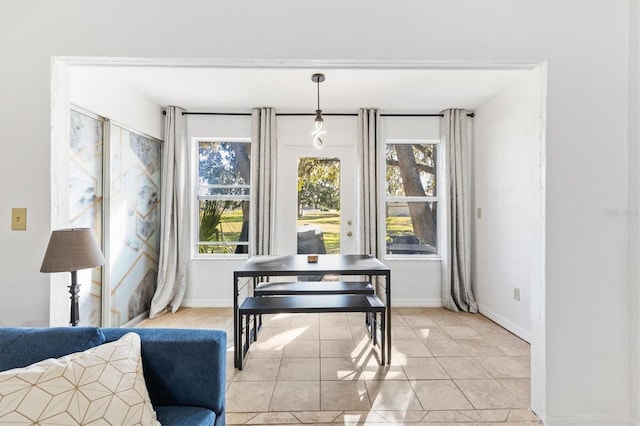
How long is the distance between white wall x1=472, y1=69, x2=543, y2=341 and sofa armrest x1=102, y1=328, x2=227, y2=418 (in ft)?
8.75

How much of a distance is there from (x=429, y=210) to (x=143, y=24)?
140 inches

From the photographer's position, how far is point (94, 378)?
→ 1.09 m

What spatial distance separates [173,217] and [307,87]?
2.18 meters

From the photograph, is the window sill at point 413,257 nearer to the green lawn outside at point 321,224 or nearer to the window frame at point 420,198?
the window frame at point 420,198

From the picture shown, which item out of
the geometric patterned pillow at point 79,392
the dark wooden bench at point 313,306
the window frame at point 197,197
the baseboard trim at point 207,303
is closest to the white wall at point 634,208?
the dark wooden bench at point 313,306

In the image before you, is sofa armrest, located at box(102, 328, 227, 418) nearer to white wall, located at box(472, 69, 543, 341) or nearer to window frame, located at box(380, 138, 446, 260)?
white wall, located at box(472, 69, 543, 341)

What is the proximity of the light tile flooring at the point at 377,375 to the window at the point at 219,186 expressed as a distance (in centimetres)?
97

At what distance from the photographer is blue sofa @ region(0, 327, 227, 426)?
1269 millimetres

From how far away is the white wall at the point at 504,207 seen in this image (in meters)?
3.01

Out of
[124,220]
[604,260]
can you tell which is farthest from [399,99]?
[124,220]

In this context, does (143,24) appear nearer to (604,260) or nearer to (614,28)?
(614,28)

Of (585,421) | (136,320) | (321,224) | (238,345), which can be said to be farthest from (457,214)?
(136,320)

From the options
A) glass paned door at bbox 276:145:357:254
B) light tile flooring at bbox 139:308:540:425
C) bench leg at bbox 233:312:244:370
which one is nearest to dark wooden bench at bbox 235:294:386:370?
bench leg at bbox 233:312:244:370

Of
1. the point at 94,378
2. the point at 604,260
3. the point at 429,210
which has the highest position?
the point at 429,210
